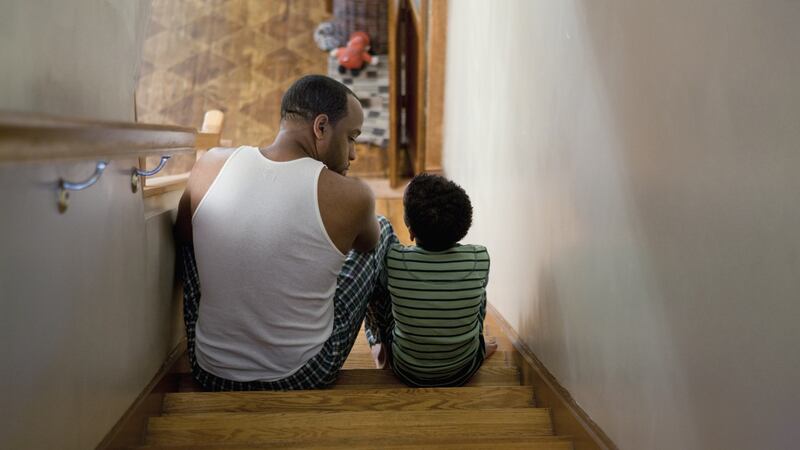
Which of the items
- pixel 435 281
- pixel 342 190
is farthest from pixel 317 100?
pixel 435 281

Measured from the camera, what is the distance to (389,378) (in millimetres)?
1996

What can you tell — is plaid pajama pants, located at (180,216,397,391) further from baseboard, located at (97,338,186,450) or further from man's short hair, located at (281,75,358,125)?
man's short hair, located at (281,75,358,125)

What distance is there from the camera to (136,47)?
1515mm

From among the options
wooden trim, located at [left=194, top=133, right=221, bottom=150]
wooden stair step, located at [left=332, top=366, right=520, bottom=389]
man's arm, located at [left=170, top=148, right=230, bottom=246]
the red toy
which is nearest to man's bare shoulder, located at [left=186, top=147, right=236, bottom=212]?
man's arm, located at [left=170, top=148, right=230, bottom=246]

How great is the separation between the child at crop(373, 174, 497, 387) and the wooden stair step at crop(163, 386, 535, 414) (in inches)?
5.5

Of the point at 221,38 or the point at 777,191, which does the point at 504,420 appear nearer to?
the point at 777,191

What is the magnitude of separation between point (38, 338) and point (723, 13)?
1034mm

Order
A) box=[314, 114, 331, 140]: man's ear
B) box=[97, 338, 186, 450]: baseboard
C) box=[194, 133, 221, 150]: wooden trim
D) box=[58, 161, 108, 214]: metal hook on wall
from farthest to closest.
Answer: box=[194, 133, 221, 150]: wooden trim < box=[314, 114, 331, 140]: man's ear < box=[97, 338, 186, 450]: baseboard < box=[58, 161, 108, 214]: metal hook on wall

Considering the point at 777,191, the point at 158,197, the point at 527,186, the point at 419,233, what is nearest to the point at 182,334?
the point at 158,197

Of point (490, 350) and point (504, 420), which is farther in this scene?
point (490, 350)

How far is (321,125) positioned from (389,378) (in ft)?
2.41

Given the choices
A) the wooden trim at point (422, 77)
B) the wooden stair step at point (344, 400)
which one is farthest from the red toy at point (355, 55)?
the wooden stair step at point (344, 400)

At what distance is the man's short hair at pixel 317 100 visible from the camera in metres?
1.77

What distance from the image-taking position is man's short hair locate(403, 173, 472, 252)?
1799 mm
